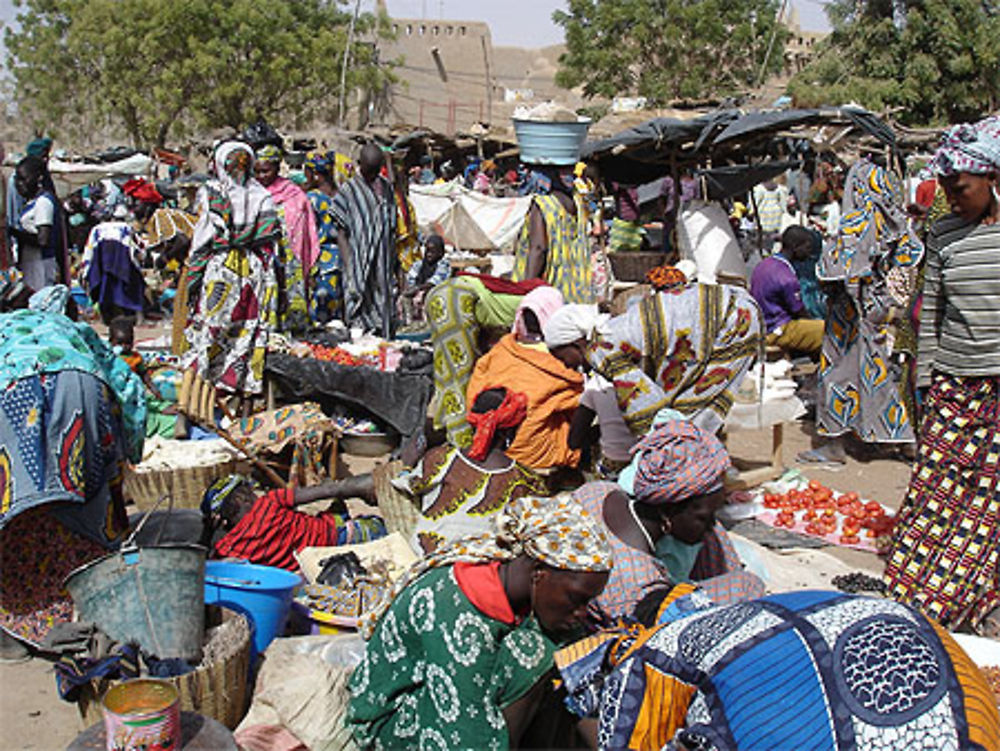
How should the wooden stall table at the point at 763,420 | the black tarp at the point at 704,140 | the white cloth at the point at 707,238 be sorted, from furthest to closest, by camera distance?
1. the white cloth at the point at 707,238
2. the black tarp at the point at 704,140
3. the wooden stall table at the point at 763,420

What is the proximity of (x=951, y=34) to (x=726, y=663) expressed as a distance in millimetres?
24688

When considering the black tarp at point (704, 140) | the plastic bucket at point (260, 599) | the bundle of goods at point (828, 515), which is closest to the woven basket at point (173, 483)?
the plastic bucket at point (260, 599)

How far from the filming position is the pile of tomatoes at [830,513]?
5.60 metres

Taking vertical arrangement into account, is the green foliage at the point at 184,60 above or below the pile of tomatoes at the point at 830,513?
above

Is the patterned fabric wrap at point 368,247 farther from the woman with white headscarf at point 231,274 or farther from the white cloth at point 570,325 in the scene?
the white cloth at point 570,325

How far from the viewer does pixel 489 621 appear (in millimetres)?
2625

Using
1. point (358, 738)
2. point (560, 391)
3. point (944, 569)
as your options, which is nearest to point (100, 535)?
point (358, 738)

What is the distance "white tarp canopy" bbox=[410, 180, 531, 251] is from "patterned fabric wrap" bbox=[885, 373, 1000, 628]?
1104 centimetres

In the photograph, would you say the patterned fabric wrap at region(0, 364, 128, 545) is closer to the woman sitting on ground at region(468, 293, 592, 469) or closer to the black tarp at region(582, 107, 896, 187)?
the woman sitting on ground at region(468, 293, 592, 469)

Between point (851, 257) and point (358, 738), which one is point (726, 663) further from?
point (851, 257)

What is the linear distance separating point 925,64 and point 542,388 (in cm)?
2220

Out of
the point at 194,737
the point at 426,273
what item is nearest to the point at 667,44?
the point at 426,273

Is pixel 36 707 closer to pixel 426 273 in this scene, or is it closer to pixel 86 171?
pixel 426 273

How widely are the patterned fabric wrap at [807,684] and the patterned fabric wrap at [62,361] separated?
2463 mm
